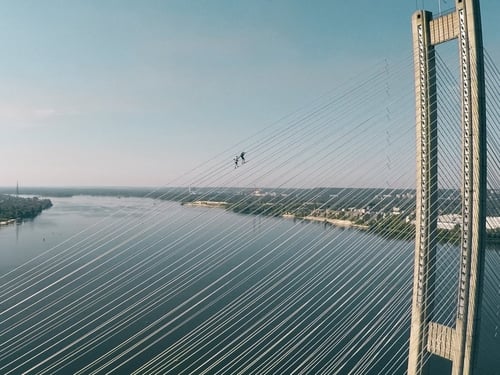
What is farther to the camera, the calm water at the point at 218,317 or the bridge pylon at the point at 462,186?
the calm water at the point at 218,317

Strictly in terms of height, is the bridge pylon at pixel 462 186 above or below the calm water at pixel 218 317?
above

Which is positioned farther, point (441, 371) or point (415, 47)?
point (441, 371)

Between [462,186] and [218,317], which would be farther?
[218,317]

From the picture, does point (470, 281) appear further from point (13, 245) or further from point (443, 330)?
point (13, 245)

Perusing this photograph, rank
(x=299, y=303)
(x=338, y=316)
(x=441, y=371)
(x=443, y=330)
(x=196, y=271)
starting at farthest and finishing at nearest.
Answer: (x=196, y=271), (x=299, y=303), (x=338, y=316), (x=441, y=371), (x=443, y=330)

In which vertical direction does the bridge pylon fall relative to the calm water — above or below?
above

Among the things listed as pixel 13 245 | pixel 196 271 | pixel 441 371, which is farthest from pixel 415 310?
pixel 13 245

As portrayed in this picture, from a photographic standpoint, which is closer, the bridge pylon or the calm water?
the bridge pylon

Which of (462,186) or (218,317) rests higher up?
(462,186)
